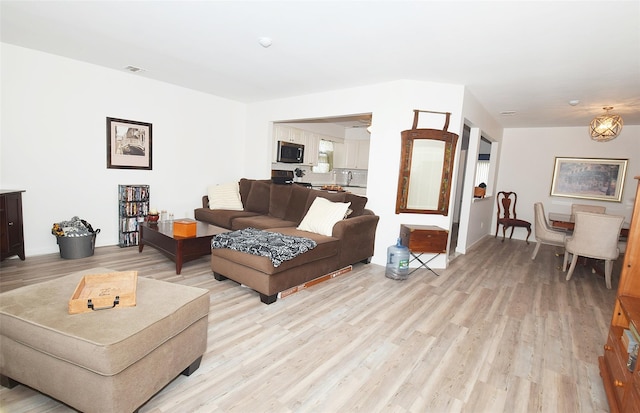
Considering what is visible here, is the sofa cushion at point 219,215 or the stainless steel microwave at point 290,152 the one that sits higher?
the stainless steel microwave at point 290,152

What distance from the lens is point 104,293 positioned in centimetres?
166

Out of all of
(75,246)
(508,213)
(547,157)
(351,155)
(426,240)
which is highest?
(547,157)

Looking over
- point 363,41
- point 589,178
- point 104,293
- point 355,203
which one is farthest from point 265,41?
point 589,178

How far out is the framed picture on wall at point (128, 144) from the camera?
4.35 m

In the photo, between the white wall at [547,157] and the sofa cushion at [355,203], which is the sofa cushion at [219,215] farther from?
the white wall at [547,157]

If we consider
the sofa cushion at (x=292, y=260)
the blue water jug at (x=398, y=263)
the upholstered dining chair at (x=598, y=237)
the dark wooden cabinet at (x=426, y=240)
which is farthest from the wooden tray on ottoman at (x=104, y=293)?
the upholstered dining chair at (x=598, y=237)

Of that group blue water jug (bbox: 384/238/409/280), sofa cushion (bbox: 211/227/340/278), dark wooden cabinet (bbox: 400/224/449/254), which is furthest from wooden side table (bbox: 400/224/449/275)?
sofa cushion (bbox: 211/227/340/278)

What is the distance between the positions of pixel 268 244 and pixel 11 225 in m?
2.99

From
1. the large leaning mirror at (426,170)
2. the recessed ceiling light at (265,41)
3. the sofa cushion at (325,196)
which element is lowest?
the sofa cushion at (325,196)

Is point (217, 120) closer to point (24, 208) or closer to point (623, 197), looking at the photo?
point (24, 208)

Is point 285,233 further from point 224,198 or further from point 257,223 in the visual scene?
point 224,198

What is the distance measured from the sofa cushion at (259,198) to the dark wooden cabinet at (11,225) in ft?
9.21

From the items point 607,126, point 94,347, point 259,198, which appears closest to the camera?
point 94,347

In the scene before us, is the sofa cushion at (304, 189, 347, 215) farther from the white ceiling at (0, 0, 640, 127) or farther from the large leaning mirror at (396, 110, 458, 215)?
the white ceiling at (0, 0, 640, 127)
